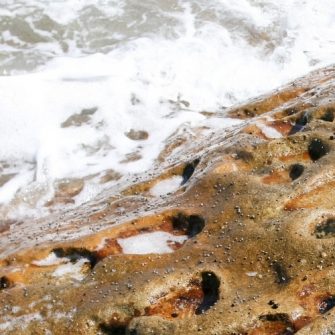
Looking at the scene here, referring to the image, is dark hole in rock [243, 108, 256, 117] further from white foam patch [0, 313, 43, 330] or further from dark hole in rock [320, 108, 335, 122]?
white foam patch [0, 313, 43, 330]

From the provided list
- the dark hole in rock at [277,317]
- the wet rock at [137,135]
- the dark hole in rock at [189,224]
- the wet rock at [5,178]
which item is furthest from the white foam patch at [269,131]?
the wet rock at [5,178]

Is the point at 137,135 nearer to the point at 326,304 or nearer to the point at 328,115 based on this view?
the point at 328,115

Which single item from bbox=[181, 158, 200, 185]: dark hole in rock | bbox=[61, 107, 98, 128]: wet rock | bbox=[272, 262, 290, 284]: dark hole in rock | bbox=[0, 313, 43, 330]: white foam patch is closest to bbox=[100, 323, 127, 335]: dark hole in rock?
bbox=[0, 313, 43, 330]: white foam patch

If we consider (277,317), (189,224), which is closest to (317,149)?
(189,224)

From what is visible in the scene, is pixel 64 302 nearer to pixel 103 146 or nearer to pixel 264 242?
pixel 264 242

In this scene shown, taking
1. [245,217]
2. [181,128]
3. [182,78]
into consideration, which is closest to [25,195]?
[181,128]
